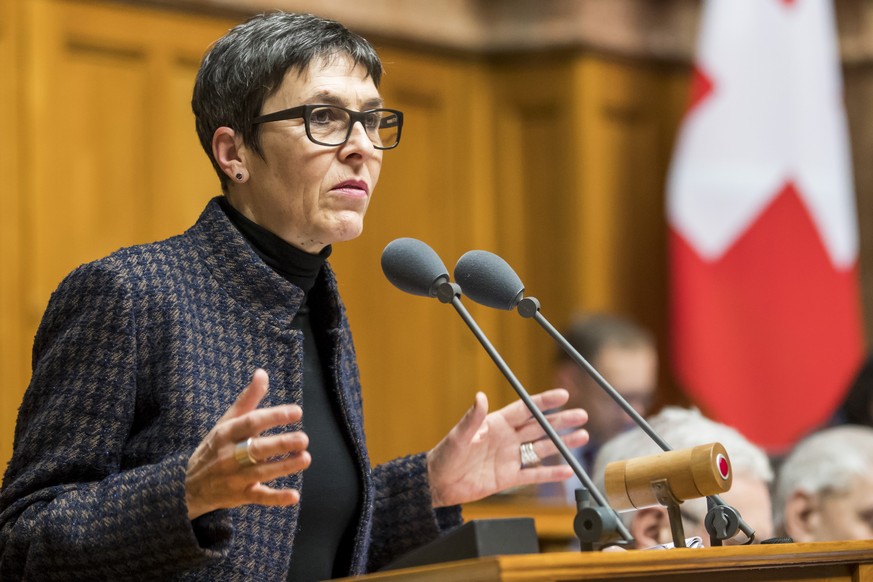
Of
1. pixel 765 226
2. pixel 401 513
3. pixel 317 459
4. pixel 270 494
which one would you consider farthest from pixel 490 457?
pixel 765 226

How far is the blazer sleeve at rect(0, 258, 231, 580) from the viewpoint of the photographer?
1815 millimetres

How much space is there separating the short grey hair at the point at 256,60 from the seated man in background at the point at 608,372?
320 centimetres

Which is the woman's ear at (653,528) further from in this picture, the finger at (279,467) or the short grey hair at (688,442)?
the finger at (279,467)

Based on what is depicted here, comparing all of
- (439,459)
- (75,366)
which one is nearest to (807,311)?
(439,459)

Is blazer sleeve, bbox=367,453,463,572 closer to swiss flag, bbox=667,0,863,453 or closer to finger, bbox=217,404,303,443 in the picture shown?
finger, bbox=217,404,303,443

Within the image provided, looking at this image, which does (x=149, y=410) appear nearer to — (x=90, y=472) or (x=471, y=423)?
(x=90, y=472)

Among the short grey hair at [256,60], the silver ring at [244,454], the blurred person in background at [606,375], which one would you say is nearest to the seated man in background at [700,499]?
the short grey hair at [256,60]

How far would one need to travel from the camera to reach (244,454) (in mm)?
1674

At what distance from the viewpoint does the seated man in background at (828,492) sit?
3.34 metres

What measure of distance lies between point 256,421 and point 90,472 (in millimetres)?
433

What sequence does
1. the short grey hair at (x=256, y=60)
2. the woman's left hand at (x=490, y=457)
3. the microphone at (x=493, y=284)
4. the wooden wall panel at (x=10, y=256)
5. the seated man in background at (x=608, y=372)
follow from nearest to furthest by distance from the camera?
the microphone at (x=493, y=284) < the short grey hair at (x=256, y=60) < the woman's left hand at (x=490, y=457) < the wooden wall panel at (x=10, y=256) < the seated man in background at (x=608, y=372)

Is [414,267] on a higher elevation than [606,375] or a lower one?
higher

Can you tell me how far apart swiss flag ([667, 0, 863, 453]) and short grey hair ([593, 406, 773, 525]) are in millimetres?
3195

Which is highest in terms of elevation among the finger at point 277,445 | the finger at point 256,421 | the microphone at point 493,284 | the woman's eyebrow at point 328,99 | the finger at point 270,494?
the woman's eyebrow at point 328,99
